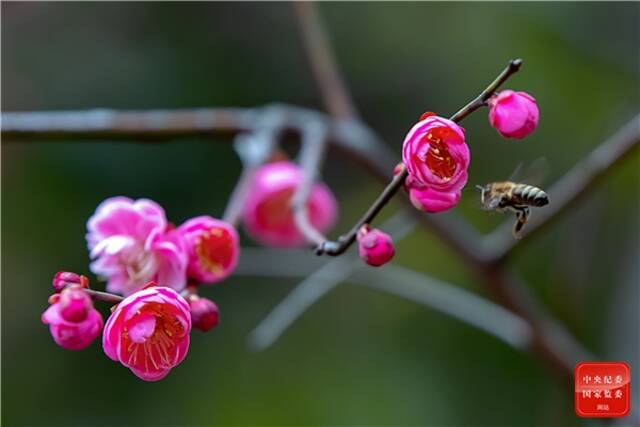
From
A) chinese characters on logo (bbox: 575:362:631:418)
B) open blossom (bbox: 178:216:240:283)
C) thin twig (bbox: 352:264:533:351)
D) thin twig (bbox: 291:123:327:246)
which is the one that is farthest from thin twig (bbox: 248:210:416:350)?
open blossom (bbox: 178:216:240:283)

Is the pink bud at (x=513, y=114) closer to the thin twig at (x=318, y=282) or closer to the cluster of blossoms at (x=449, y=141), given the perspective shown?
the cluster of blossoms at (x=449, y=141)

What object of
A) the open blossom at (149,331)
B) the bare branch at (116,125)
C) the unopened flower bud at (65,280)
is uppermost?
the bare branch at (116,125)

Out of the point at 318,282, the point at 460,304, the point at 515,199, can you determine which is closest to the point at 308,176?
the point at 515,199

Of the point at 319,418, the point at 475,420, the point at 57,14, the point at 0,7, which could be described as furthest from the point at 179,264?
the point at 57,14

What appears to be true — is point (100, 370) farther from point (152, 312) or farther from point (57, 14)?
point (152, 312)

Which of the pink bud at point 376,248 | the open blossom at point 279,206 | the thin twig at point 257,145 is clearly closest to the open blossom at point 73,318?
the pink bud at point 376,248

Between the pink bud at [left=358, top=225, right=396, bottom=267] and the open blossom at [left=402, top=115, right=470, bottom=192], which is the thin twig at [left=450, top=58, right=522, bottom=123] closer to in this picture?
the open blossom at [left=402, top=115, right=470, bottom=192]

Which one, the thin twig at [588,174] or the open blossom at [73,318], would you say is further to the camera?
the thin twig at [588,174]
